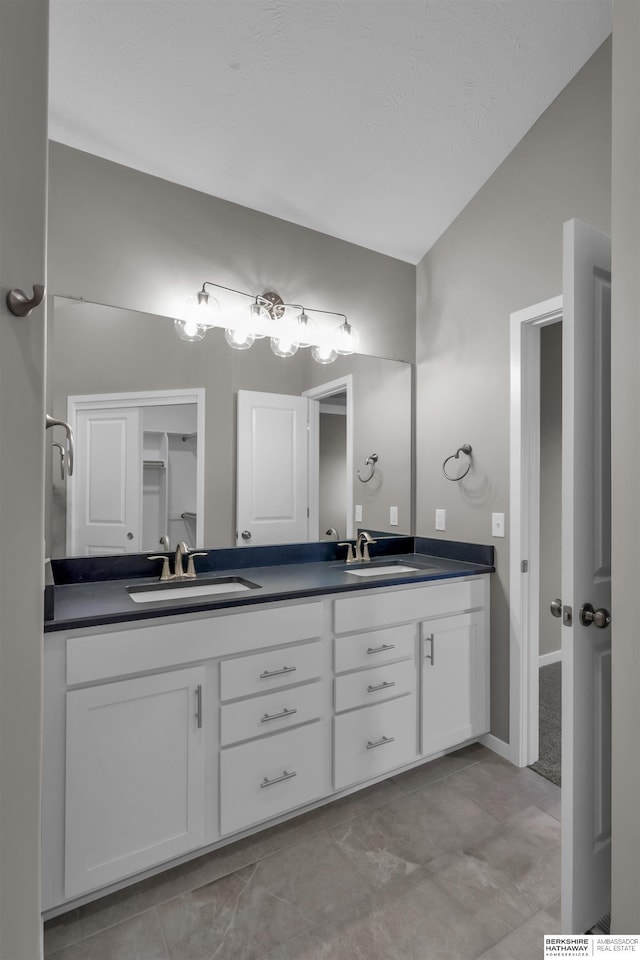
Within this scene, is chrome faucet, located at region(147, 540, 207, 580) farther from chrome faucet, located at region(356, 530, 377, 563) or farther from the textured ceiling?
the textured ceiling

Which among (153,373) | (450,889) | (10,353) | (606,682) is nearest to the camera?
(10,353)

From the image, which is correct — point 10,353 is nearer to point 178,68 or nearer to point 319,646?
point 319,646

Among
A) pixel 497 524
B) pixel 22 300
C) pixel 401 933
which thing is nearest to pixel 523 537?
pixel 497 524

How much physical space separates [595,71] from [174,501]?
237 centimetres

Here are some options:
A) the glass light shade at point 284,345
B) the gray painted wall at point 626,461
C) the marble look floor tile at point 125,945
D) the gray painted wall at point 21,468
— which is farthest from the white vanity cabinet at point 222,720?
the glass light shade at point 284,345

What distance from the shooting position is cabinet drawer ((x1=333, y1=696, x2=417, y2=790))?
6.27 feet

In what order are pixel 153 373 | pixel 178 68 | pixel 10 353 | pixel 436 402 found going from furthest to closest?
1. pixel 436 402
2. pixel 153 373
3. pixel 178 68
4. pixel 10 353

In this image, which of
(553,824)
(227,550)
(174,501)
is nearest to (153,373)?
(174,501)

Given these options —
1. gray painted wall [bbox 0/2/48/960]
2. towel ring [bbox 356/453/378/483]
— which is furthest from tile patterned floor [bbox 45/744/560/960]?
towel ring [bbox 356/453/378/483]

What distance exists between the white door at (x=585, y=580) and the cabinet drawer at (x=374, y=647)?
79 centimetres

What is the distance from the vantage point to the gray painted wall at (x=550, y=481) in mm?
3371

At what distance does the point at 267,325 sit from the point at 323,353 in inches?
12.7

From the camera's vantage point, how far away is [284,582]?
1972 mm

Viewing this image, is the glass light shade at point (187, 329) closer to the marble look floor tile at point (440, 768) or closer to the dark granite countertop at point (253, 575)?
the dark granite countertop at point (253, 575)
